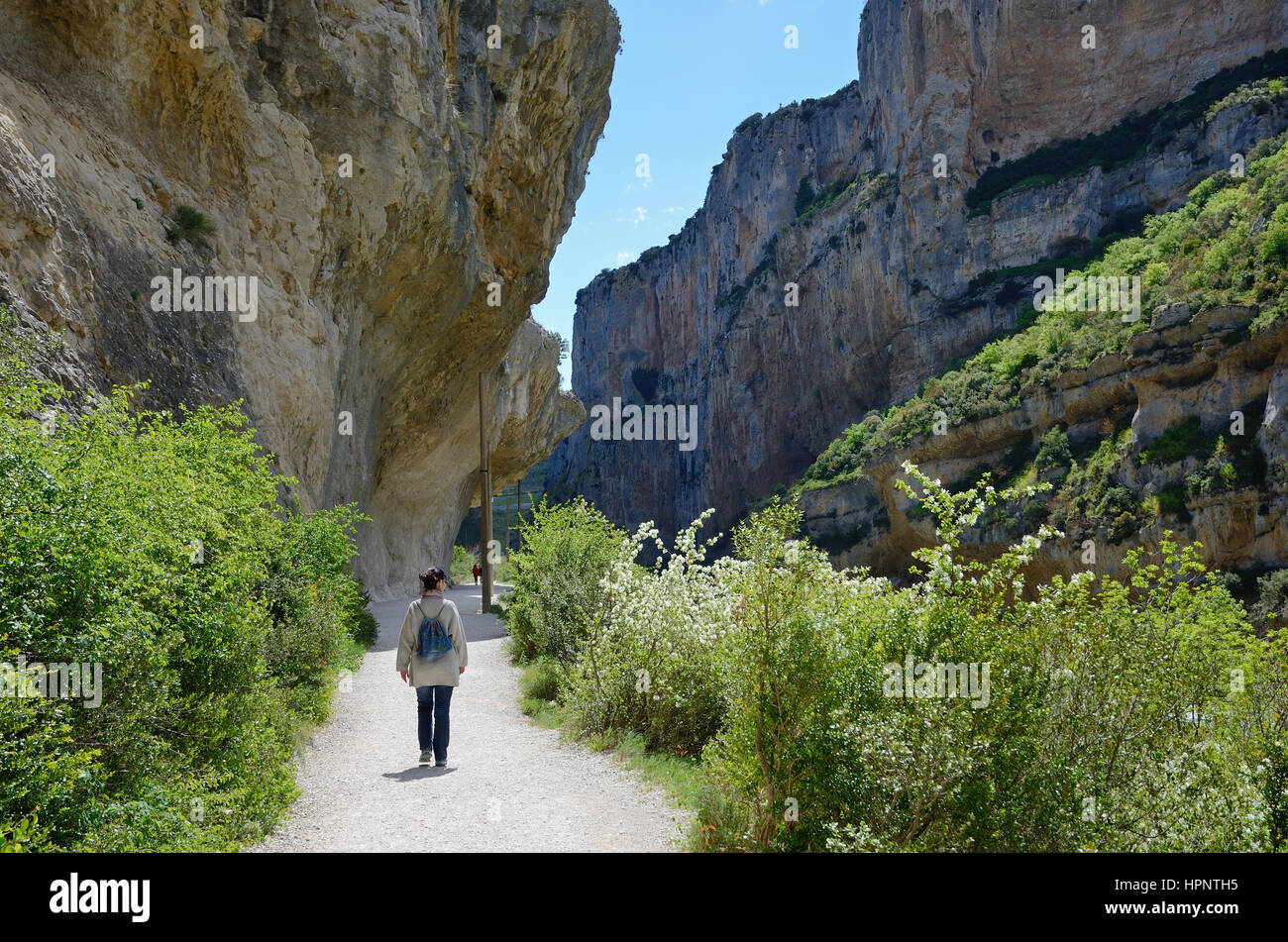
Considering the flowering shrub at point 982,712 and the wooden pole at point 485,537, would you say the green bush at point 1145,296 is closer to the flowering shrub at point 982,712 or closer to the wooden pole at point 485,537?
the wooden pole at point 485,537

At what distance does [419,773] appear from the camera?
7066mm

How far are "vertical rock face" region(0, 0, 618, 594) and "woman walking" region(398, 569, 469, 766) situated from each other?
386cm

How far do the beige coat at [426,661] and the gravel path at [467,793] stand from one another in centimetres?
82

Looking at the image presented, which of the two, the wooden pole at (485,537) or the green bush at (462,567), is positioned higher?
the wooden pole at (485,537)

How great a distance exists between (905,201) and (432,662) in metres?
63.5

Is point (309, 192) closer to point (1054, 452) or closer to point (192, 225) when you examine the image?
point (192, 225)

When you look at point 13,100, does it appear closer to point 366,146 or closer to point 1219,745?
point 366,146

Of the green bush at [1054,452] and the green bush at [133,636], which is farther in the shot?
the green bush at [1054,452]

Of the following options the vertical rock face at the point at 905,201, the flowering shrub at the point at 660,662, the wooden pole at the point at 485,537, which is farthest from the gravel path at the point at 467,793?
the vertical rock face at the point at 905,201

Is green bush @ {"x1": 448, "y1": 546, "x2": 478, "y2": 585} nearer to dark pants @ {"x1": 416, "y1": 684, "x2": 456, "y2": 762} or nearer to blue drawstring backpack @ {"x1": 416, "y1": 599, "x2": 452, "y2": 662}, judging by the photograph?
dark pants @ {"x1": 416, "y1": 684, "x2": 456, "y2": 762}

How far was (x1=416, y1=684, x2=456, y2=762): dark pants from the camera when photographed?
7.29 meters

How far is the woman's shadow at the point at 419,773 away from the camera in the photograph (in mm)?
6863

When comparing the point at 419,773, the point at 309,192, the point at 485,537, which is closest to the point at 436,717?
the point at 419,773
